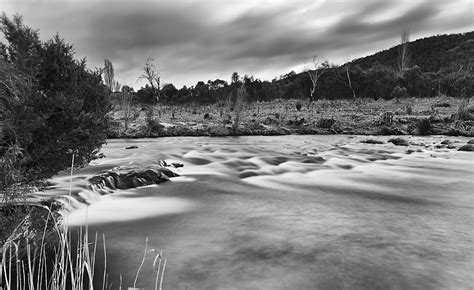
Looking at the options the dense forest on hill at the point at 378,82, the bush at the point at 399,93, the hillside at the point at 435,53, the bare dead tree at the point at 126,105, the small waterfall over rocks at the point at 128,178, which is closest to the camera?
the small waterfall over rocks at the point at 128,178

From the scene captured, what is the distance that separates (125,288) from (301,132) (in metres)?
20.2

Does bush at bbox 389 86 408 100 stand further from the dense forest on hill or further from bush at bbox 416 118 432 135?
bush at bbox 416 118 432 135

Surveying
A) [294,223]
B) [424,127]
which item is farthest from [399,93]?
[294,223]

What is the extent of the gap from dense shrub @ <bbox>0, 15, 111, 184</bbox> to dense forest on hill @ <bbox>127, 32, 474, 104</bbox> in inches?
994

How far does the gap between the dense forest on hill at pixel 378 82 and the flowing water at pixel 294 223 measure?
2112 cm

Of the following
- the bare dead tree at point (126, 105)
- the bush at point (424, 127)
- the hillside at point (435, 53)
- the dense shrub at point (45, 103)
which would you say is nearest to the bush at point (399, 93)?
the bush at point (424, 127)

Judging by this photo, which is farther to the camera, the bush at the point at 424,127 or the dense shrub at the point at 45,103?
the bush at the point at 424,127

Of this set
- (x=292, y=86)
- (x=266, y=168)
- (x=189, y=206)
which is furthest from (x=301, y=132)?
(x=292, y=86)

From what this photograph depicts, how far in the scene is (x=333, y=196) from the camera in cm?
865

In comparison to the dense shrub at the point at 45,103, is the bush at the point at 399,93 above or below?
above

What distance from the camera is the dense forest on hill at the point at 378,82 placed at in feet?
161

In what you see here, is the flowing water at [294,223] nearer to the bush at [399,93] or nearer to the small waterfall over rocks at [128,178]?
the small waterfall over rocks at [128,178]

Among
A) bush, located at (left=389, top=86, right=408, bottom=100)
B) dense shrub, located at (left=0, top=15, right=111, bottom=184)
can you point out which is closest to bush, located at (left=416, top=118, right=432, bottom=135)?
dense shrub, located at (left=0, top=15, right=111, bottom=184)

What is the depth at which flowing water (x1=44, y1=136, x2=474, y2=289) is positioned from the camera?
4457mm
